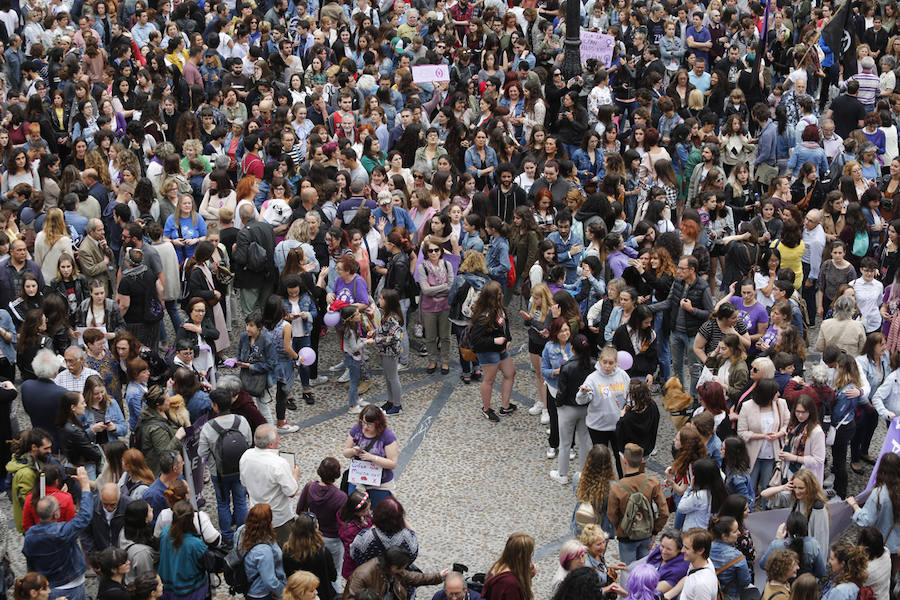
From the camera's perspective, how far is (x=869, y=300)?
12438 mm

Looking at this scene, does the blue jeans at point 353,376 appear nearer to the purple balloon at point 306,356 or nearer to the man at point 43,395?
the purple balloon at point 306,356

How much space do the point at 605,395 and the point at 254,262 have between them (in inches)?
175

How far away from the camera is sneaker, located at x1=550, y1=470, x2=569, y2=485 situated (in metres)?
11.2

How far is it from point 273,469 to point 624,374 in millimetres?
3310

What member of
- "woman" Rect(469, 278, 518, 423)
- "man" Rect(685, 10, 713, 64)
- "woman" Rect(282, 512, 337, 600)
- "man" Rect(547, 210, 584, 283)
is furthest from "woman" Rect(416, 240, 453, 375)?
"man" Rect(685, 10, 713, 64)

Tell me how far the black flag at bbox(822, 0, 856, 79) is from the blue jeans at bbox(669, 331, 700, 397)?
33.5 ft

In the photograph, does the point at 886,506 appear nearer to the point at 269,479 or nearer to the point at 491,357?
the point at 491,357

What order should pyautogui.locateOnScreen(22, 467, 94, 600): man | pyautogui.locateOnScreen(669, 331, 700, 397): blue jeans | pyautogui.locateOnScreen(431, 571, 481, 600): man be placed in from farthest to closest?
pyautogui.locateOnScreen(669, 331, 700, 397): blue jeans
pyautogui.locateOnScreen(22, 467, 94, 600): man
pyautogui.locateOnScreen(431, 571, 481, 600): man

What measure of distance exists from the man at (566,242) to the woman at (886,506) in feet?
16.1

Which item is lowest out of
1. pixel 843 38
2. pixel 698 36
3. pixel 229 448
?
pixel 229 448

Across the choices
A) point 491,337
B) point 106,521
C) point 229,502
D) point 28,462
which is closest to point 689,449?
point 491,337

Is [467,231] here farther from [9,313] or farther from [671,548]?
[671,548]

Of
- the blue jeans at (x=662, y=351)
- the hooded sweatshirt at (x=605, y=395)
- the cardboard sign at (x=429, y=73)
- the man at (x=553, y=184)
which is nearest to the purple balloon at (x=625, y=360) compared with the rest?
the hooded sweatshirt at (x=605, y=395)

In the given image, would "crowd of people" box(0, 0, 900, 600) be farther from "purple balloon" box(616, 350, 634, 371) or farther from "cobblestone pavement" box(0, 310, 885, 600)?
"purple balloon" box(616, 350, 634, 371)
